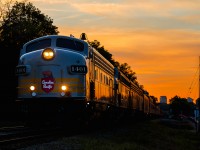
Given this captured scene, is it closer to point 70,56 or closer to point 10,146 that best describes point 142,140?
point 70,56

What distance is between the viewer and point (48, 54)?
20.8 meters

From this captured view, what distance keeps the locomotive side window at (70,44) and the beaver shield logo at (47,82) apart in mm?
1986

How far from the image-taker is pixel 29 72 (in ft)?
68.3

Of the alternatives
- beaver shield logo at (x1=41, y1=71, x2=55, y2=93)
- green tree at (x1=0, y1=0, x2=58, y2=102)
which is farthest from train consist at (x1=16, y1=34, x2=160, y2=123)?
green tree at (x1=0, y1=0, x2=58, y2=102)

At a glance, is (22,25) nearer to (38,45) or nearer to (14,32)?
(14,32)

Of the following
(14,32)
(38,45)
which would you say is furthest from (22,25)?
(38,45)

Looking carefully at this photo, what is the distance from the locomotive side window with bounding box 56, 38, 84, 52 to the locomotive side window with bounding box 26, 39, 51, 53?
1.57ft

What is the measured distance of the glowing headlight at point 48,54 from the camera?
2077 centimetres

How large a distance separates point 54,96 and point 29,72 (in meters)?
1.64

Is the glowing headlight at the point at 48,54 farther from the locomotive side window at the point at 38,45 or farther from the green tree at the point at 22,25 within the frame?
the green tree at the point at 22,25

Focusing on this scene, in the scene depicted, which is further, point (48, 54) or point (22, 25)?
point (22, 25)

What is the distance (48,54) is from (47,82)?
1.29 m

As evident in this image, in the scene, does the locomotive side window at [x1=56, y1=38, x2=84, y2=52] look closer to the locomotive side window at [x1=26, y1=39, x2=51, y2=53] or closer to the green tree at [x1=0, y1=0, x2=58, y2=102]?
the locomotive side window at [x1=26, y1=39, x2=51, y2=53]

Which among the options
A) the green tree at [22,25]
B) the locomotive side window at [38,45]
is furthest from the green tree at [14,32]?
the locomotive side window at [38,45]
